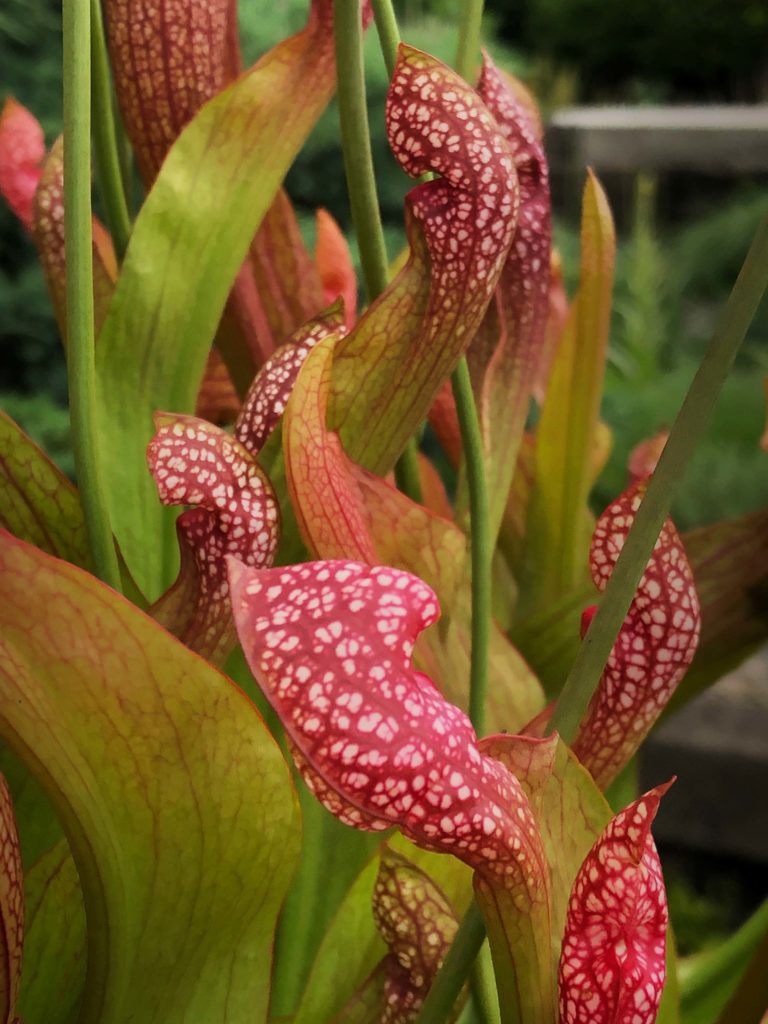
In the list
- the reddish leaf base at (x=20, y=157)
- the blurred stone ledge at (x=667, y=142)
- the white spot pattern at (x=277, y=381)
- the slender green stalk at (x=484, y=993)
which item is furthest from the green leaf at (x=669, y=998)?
the blurred stone ledge at (x=667, y=142)

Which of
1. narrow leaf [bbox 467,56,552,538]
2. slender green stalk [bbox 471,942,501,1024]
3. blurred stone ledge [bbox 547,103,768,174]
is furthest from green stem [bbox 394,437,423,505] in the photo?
blurred stone ledge [bbox 547,103,768,174]

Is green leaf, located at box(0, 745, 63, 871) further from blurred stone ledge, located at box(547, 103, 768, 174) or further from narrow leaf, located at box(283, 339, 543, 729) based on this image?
blurred stone ledge, located at box(547, 103, 768, 174)

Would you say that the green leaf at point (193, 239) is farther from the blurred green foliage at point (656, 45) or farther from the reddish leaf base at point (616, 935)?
the blurred green foliage at point (656, 45)

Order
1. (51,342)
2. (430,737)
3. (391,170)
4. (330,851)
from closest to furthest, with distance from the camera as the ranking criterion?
(430,737) → (330,851) → (51,342) → (391,170)

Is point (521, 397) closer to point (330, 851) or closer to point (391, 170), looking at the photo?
point (330, 851)

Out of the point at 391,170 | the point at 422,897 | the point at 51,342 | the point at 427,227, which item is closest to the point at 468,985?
the point at 422,897

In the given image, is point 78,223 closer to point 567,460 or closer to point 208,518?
point 208,518
